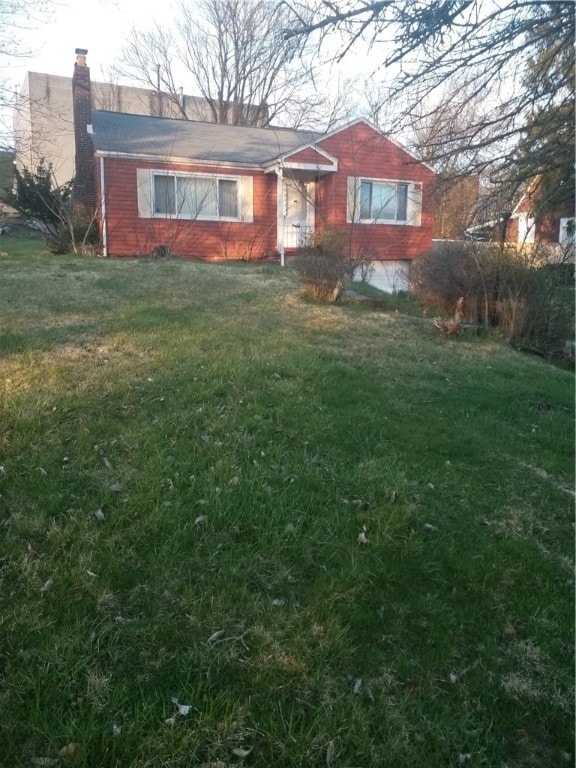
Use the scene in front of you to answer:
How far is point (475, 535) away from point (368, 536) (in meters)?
0.65

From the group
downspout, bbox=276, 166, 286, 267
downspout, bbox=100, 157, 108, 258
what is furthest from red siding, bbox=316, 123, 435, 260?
downspout, bbox=100, 157, 108, 258

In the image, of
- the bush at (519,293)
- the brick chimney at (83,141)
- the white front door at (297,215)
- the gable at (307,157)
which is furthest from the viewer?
the white front door at (297,215)

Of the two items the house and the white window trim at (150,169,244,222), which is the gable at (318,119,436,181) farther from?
the white window trim at (150,169,244,222)

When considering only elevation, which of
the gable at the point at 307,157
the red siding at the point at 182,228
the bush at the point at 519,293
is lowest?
the bush at the point at 519,293

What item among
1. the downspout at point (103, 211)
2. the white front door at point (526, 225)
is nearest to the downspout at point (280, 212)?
the downspout at point (103, 211)

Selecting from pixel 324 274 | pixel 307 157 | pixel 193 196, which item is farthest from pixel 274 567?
pixel 307 157

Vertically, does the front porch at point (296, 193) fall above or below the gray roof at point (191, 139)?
below

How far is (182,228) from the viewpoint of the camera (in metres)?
17.0

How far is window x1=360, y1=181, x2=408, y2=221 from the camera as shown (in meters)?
18.4

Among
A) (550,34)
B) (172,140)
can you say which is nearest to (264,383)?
(550,34)

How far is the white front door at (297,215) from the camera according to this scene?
18375 millimetres

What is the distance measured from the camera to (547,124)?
4.86 meters

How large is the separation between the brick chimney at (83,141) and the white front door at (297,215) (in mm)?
6048

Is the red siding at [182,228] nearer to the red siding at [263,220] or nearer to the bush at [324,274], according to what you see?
the red siding at [263,220]
